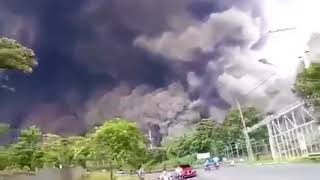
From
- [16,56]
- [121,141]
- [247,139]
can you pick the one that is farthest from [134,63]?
[247,139]

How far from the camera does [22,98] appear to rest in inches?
182

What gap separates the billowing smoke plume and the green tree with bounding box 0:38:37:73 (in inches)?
2.2

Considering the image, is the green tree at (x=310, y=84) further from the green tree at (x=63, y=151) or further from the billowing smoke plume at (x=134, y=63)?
the green tree at (x=63, y=151)

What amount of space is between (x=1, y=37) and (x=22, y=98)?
50 cm

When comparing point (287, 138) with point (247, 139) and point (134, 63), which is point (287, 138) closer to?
point (247, 139)

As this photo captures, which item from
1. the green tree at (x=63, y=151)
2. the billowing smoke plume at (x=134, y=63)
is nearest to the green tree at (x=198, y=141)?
the billowing smoke plume at (x=134, y=63)

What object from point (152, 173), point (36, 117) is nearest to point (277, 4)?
point (152, 173)

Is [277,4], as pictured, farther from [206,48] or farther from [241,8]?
[206,48]

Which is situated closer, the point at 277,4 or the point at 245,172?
the point at 245,172

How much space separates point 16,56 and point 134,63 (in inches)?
34.3

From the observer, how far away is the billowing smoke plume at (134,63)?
15.2ft

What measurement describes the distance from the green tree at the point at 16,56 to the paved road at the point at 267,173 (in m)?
1.24

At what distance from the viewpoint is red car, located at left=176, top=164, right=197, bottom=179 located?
4.59 metres

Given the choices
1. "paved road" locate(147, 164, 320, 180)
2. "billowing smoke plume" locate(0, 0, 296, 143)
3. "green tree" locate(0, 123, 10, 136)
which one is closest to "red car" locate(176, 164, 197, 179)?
"paved road" locate(147, 164, 320, 180)
